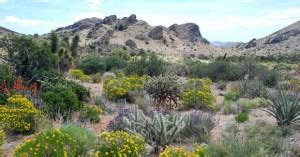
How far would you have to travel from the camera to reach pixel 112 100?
1916cm

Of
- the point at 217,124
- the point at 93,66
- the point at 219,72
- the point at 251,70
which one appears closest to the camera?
the point at 217,124

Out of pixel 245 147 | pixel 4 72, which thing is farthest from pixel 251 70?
pixel 245 147

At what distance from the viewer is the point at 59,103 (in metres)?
13.4

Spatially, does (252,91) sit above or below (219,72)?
above

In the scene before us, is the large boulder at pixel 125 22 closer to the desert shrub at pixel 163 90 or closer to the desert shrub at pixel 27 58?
the desert shrub at pixel 27 58

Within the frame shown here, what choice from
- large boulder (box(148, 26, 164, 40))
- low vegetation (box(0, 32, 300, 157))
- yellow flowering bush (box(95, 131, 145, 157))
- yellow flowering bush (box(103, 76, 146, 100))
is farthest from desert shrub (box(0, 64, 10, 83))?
large boulder (box(148, 26, 164, 40))

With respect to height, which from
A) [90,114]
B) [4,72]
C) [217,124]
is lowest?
[217,124]

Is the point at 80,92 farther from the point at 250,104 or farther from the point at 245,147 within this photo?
the point at 245,147

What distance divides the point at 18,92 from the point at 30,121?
3023mm

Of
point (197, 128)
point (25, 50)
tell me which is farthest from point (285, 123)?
point (25, 50)

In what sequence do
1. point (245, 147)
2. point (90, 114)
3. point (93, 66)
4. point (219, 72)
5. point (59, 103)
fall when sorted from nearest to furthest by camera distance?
1. point (245, 147)
2. point (59, 103)
3. point (90, 114)
4. point (219, 72)
5. point (93, 66)

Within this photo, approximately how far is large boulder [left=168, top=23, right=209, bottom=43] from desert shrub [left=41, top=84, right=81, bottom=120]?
81.1 meters

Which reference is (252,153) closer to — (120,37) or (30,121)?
(30,121)

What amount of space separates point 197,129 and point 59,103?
458 cm
